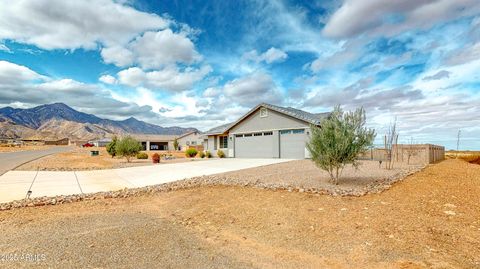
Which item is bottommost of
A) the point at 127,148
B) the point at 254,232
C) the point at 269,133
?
the point at 254,232

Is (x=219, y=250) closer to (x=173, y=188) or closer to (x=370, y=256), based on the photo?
(x=370, y=256)

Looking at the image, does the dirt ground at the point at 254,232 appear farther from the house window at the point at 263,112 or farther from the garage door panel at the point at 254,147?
the house window at the point at 263,112

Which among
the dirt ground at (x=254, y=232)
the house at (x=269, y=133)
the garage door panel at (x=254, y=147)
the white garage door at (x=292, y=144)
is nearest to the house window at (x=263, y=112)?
the house at (x=269, y=133)

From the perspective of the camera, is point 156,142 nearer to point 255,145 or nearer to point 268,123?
point 255,145

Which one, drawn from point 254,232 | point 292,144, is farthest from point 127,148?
point 254,232

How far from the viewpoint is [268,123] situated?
25.4 m

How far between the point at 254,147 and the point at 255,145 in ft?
0.83

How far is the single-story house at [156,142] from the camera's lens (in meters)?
68.3

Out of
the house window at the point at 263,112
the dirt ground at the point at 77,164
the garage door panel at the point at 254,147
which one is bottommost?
the dirt ground at the point at 77,164

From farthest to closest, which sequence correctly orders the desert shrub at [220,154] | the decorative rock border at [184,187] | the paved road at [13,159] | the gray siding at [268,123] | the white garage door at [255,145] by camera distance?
the desert shrub at [220,154] → the white garage door at [255,145] → the gray siding at [268,123] → the paved road at [13,159] → the decorative rock border at [184,187]

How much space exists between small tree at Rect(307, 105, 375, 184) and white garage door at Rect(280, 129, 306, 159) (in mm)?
12877

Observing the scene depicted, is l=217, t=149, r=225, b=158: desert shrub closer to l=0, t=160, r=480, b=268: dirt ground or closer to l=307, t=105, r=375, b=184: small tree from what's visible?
l=307, t=105, r=375, b=184: small tree

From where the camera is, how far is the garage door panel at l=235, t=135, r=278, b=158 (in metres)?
25.3

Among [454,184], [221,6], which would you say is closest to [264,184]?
[454,184]
